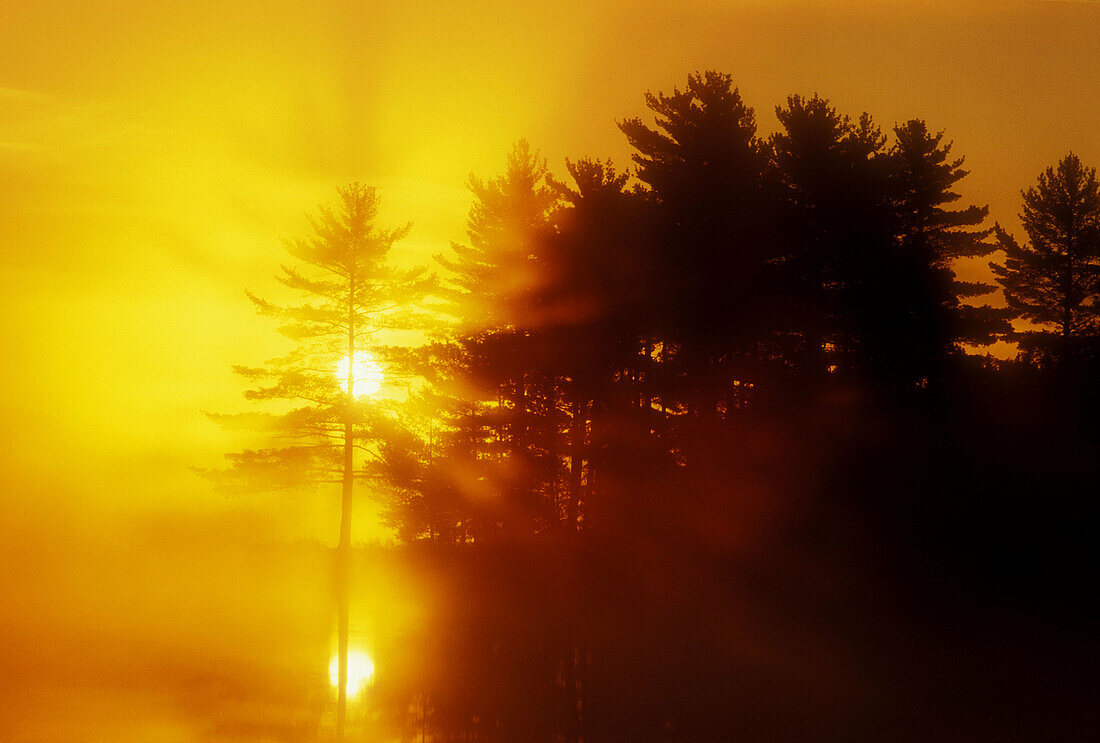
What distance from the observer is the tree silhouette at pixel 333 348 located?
1351 inches

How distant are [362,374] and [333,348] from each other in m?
1.22

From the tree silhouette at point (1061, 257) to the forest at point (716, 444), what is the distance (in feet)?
0.36

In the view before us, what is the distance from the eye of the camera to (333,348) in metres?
34.4

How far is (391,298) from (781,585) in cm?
1722

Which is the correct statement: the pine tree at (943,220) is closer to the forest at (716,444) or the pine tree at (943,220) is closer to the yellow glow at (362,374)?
the forest at (716,444)

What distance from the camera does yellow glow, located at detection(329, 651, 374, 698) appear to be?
50.1ft

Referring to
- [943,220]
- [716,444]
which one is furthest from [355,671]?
[943,220]

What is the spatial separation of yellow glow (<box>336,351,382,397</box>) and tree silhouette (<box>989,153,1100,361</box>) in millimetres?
24860

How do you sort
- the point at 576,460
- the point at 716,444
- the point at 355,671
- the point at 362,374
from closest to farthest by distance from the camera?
1. the point at 355,671
2. the point at 716,444
3. the point at 576,460
4. the point at 362,374

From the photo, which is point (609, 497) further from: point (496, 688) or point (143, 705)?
point (143, 705)

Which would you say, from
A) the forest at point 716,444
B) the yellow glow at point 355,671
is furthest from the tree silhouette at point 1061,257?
the yellow glow at point 355,671

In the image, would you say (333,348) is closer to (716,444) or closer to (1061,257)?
(716,444)

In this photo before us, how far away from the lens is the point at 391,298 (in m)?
35.2

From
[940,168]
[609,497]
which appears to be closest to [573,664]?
[609,497]
